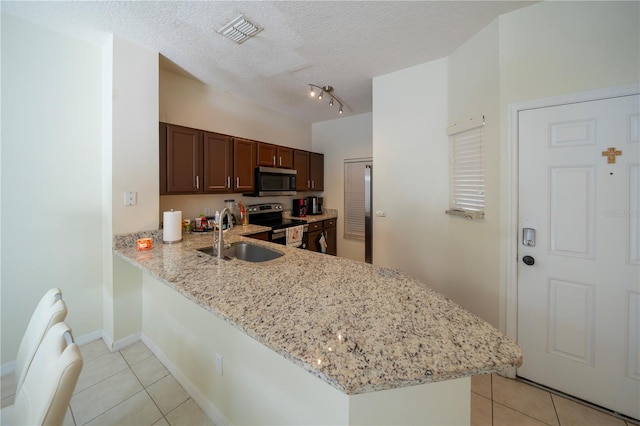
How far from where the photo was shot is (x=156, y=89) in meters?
2.23

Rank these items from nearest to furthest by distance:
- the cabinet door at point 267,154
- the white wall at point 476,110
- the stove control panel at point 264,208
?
the white wall at point 476,110, the cabinet door at point 267,154, the stove control panel at point 264,208

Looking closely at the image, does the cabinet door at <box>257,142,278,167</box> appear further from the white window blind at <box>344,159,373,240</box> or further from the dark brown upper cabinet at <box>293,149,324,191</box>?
the white window blind at <box>344,159,373,240</box>

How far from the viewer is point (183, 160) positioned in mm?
2641

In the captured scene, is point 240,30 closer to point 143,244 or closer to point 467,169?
point 143,244

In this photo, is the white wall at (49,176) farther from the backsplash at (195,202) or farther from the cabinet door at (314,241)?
the cabinet door at (314,241)

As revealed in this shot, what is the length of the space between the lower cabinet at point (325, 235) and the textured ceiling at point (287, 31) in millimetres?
2199

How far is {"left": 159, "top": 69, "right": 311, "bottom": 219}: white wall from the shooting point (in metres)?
2.84

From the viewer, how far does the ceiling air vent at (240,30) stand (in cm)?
187

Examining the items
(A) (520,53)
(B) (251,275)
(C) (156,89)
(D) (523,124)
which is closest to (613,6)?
(A) (520,53)

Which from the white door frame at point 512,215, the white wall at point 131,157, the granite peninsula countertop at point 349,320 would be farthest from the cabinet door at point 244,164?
the white door frame at point 512,215

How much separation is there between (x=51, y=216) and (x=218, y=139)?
5.41ft

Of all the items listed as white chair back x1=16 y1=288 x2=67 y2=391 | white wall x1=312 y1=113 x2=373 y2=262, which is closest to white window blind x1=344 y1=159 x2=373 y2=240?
white wall x1=312 y1=113 x2=373 y2=262

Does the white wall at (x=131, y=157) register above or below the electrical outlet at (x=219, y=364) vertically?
above

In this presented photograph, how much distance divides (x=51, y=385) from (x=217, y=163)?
2.57m
